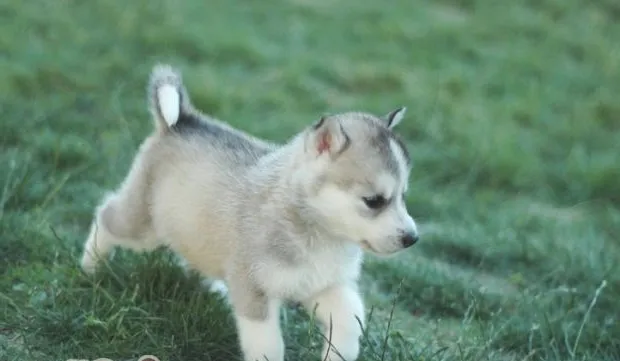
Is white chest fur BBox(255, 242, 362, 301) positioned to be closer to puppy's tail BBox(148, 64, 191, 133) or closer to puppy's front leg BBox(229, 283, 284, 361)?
puppy's front leg BBox(229, 283, 284, 361)

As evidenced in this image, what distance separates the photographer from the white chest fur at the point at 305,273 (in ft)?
12.4

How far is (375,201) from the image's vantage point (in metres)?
3.62

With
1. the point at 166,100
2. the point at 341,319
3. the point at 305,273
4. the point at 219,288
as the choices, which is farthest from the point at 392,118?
the point at 219,288

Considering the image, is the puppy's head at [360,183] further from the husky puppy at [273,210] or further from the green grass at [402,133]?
the green grass at [402,133]

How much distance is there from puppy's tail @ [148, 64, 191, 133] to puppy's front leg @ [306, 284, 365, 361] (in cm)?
97

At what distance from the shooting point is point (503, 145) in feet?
23.9

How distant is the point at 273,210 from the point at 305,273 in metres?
0.25

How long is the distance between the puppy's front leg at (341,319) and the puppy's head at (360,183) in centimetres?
33

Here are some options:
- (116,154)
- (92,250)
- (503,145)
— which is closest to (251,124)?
(116,154)

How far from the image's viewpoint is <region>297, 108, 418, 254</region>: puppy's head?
3.62 meters

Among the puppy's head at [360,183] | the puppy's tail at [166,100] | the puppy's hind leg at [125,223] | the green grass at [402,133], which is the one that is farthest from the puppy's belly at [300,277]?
the puppy's tail at [166,100]

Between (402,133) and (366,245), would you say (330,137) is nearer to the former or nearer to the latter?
(366,245)

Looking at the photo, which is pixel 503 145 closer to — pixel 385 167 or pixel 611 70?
pixel 611 70

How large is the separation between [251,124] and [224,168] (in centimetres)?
291
